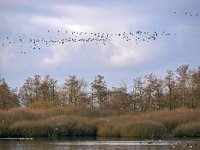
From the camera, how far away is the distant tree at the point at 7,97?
83.4 meters

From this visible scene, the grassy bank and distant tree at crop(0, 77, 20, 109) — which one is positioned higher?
distant tree at crop(0, 77, 20, 109)

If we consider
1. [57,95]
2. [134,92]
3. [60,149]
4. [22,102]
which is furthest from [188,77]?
[60,149]

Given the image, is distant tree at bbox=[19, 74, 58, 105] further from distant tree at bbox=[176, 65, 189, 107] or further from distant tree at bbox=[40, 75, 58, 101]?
distant tree at bbox=[176, 65, 189, 107]

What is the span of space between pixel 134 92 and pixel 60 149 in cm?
4718

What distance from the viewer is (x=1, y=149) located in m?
38.7

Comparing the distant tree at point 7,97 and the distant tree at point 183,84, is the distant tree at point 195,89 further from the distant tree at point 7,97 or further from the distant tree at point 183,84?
the distant tree at point 7,97

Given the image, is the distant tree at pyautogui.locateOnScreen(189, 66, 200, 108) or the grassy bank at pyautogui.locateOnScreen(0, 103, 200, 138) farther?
the distant tree at pyautogui.locateOnScreen(189, 66, 200, 108)

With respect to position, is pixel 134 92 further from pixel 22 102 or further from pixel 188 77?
pixel 22 102

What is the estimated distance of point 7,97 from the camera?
3354 inches

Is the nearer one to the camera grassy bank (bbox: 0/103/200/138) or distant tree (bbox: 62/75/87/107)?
grassy bank (bbox: 0/103/200/138)

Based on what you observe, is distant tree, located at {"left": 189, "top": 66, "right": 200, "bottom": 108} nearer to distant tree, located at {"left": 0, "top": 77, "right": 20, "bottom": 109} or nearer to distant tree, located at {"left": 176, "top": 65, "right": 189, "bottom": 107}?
distant tree, located at {"left": 176, "top": 65, "right": 189, "bottom": 107}

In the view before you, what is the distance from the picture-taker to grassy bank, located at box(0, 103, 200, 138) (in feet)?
175

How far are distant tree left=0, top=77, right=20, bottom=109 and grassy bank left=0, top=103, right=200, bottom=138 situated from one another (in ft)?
76.2

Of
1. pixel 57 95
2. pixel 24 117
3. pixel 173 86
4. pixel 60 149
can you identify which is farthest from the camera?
pixel 57 95
